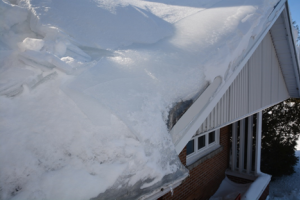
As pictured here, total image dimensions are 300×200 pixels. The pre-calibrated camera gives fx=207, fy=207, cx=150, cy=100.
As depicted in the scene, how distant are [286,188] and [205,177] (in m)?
4.04

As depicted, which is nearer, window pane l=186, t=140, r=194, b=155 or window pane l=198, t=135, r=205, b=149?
window pane l=186, t=140, r=194, b=155

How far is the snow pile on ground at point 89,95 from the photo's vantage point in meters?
0.88

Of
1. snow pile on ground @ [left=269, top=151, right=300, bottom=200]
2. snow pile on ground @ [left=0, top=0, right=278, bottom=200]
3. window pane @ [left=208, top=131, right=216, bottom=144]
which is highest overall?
snow pile on ground @ [left=0, top=0, right=278, bottom=200]

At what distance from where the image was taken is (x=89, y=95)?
1065mm

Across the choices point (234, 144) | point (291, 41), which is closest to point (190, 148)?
point (234, 144)

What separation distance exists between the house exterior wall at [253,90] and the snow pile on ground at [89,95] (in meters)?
0.80

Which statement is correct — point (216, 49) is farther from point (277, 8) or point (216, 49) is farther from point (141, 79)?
point (277, 8)

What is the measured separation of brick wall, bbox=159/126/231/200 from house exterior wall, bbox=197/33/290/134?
1443mm

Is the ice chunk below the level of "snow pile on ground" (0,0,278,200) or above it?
above

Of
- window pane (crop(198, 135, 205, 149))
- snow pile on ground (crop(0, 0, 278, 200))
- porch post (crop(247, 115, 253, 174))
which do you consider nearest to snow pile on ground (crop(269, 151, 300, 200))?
porch post (crop(247, 115, 253, 174))

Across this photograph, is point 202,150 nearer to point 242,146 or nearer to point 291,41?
point 242,146

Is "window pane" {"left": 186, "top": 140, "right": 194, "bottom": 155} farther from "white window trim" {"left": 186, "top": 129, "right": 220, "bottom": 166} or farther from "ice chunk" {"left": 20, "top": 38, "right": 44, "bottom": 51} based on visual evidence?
"ice chunk" {"left": 20, "top": 38, "right": 44, "bottom": 51}

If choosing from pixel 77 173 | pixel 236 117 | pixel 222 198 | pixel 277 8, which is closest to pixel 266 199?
pixel 222 198

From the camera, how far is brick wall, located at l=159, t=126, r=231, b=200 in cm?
427
